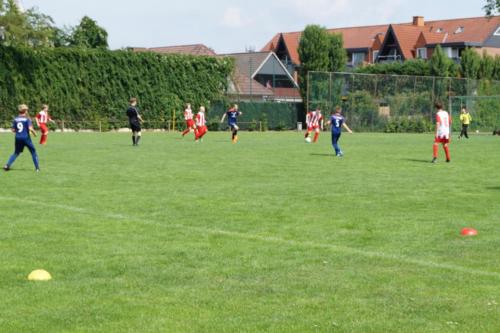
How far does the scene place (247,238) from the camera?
34.5ft

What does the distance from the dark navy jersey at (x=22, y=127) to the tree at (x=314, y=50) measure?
158 ft

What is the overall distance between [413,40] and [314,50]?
3125 cm

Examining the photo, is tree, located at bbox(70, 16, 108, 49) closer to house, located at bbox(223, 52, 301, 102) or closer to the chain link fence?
house, located at bbox(223, 52, 301, 102)

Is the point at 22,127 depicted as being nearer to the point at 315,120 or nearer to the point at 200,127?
the point at 200,127

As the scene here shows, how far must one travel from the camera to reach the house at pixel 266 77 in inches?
3157

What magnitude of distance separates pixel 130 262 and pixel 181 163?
14546mm

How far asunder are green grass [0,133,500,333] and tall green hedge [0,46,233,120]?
3195 cm

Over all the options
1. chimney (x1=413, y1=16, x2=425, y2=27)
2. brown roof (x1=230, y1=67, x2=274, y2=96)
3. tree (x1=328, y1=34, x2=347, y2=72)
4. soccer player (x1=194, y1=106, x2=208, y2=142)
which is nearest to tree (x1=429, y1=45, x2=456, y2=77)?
tree (x1=328, y1=34, x2=347, y2=72)

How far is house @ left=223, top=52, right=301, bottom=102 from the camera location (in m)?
80.2

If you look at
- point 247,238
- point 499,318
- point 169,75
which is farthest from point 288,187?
point 169,75

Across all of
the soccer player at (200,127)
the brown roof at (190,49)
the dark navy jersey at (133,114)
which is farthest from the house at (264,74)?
the dark navy jersey at (133,114)

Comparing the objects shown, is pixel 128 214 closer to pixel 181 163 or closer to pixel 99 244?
pixel 99 244

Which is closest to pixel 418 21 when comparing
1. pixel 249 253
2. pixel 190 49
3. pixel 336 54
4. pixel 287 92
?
pixel 287 92

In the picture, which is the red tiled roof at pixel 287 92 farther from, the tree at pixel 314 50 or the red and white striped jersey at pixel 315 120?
the red and white striped jersey at pixel 315 120
